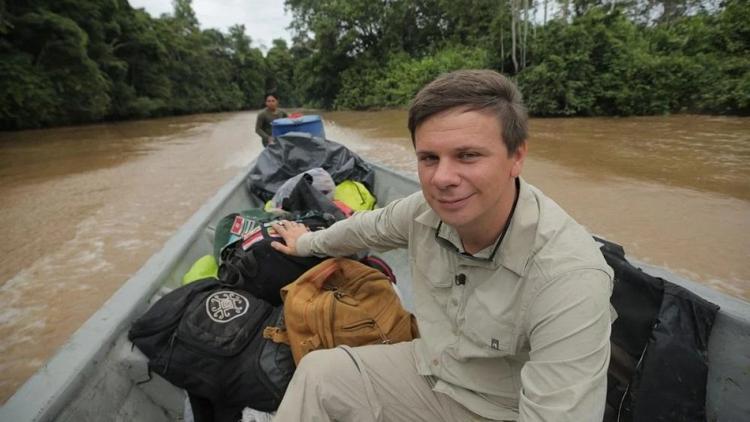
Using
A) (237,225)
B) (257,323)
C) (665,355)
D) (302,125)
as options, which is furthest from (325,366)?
(302,125)

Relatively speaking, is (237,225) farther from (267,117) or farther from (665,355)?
(267,117)

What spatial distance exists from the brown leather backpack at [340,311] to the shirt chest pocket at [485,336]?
1.52 ft

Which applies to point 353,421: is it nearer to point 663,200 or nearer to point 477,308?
point 477,308

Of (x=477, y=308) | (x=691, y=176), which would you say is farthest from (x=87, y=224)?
(x=691, y=176)

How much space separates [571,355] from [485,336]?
0.25 meters

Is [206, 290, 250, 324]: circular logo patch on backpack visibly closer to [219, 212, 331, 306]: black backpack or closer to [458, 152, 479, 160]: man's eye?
[219, 212, 331, 306]: black backpack

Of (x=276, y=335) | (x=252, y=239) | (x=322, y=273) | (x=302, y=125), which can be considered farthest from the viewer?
(x=302, y=125)

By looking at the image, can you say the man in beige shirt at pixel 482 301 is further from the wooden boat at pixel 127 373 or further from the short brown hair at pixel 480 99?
the wooden boat at pixel 127 373

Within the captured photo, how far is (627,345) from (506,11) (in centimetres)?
1845

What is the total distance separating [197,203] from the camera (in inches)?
226

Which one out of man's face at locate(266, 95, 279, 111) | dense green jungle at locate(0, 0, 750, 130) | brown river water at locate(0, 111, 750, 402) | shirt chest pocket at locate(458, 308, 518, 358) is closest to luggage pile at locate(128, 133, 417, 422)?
shirt chest pocket at locate(458, 308, 518, 358)

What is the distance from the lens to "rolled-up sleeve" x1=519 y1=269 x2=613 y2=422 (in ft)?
2.72

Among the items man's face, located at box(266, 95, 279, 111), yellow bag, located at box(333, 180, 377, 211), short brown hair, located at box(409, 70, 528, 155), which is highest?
short brown hair, located at box(409, 70, 528, 155)

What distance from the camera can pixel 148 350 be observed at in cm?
138
